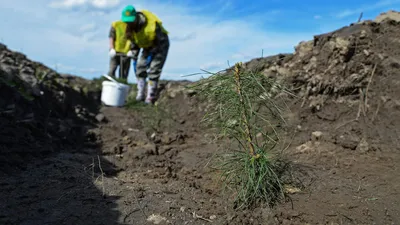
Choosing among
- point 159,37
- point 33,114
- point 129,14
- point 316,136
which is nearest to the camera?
point 316,136

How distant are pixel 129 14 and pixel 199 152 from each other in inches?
132

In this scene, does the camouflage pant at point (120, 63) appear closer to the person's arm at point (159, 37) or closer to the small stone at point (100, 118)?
the person's arm at point (159, 37)

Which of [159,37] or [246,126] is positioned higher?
[159,37]

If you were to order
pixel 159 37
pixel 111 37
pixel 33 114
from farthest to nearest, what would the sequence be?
pixel 111 37
pixel 159 37
pixel 33 114

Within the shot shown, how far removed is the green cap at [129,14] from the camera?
6180mm

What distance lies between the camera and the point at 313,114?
3.99m

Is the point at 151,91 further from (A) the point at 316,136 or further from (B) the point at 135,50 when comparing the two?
(A) the point at 316,136

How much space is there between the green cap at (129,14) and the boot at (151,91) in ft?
3.76

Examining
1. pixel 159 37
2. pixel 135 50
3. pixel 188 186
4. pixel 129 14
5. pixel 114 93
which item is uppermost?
pixel 129 14

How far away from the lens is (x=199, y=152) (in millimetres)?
3883

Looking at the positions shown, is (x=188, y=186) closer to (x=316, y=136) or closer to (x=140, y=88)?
(x=316, y=136)

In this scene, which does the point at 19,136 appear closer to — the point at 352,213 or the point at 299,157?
the point at 299,157

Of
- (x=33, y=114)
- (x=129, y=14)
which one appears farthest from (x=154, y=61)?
(x=33, y=114)

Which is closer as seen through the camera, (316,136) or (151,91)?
(316,136)
